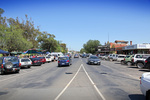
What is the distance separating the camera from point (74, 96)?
21.6 feet

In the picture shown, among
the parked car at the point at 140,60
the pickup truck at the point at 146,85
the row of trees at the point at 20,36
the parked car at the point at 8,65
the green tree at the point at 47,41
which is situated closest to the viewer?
the pickup truck at the point at 146,85

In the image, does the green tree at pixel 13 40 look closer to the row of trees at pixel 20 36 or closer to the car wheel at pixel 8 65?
the row of trees at pixel 20 36

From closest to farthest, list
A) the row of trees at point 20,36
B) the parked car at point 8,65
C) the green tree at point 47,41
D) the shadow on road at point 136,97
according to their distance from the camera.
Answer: the shadow on road at point 136,97
the parked car at point 8,65
the row of trees at point 20,36
the green tree at point 47,41

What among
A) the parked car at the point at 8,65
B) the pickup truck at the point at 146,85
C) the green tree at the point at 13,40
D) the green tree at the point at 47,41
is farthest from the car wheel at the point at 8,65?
the green tree at the point at 47,41

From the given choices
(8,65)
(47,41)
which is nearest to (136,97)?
(8,65)

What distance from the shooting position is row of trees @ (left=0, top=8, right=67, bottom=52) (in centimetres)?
3193

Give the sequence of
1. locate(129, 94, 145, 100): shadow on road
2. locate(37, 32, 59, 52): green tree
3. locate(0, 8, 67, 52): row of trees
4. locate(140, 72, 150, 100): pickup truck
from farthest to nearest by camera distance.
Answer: locate(37, 32, 59, 52): green tree, locate(0, 8, 67, 52): row of trees, locate(129, 94, 145, 100): shadow on road, locate(140, 72, 150, 100): pickup truck

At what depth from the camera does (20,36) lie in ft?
112

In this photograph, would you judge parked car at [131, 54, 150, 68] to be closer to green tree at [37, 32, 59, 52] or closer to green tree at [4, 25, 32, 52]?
green tree at [4, 25, 32, 52]

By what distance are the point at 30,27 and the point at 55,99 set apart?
45538mm

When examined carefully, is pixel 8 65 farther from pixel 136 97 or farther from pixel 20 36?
pixel 20 36

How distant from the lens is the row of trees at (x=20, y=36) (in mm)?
31928

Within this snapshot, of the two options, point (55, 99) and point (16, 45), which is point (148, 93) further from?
point (16, 45)

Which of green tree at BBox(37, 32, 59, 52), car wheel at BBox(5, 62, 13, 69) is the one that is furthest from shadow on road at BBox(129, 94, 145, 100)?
green tree at BBox(37, 32, 59, 52)
